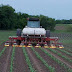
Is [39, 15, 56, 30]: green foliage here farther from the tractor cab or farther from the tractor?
the tractor

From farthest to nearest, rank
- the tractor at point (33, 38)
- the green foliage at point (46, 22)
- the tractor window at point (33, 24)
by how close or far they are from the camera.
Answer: the green foliage at point (46, 22)
the tractor window at point (33, 24)
the tractor at point (33, 38)

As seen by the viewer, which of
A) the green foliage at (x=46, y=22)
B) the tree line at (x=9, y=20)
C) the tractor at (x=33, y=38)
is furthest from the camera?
the tree line at (x=9, y=20)

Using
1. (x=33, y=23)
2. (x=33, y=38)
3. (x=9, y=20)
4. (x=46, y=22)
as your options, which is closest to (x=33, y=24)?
(x=33, y=23)

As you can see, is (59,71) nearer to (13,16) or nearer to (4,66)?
(4,66)

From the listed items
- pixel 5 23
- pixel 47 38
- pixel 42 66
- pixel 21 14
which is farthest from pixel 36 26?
pixel 21 14

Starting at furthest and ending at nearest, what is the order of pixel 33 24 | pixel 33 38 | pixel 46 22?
pixel 46 22, pixel 33 24, pixel 33 38

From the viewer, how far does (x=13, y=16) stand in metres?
63.5

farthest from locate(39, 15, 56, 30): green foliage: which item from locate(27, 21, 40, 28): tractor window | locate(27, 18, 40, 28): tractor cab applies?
locate(27, 21, 40, 28): tractor window

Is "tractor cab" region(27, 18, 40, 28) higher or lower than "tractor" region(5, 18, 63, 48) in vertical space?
higher

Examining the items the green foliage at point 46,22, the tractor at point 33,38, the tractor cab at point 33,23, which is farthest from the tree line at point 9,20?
the tractor at point 33,38

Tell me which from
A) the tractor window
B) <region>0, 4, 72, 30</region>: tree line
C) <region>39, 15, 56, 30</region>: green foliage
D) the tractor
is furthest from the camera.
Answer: <region>0, 4, 72, 30</region>: tree line

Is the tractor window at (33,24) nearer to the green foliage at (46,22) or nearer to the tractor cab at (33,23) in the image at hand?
the tractor cab at (33,23)

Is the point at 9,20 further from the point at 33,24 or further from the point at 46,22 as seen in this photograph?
the point at 33,24

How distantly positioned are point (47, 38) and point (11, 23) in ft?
148
